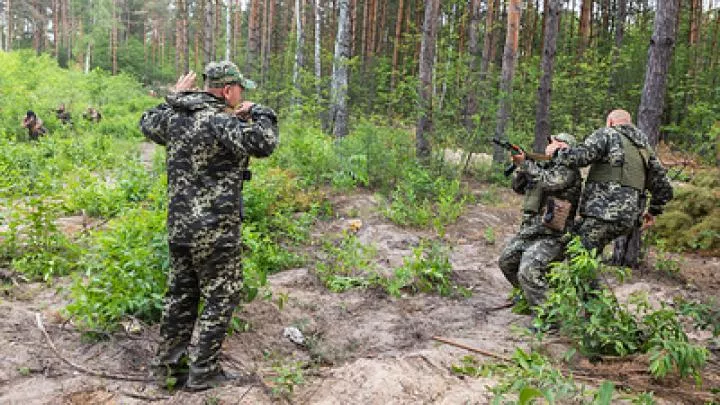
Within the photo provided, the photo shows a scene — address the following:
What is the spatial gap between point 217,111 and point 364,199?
5.87 m

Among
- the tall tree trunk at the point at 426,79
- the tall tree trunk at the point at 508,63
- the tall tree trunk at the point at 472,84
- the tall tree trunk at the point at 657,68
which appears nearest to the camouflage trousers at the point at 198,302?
the tall tree trunk at the point at 657,68

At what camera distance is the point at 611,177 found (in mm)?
4520

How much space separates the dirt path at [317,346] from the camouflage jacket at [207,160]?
3.36 feet

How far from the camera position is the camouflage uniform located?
4.48 m

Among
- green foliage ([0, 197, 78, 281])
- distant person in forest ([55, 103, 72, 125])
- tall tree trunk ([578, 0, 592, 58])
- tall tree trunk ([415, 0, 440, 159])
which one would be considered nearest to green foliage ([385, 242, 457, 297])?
green foliage ([0, 197, 78, 281])

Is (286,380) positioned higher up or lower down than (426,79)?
lower down

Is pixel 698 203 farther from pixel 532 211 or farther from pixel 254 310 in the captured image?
pixel 254 310

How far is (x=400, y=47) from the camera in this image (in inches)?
907

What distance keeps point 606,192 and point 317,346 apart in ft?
9.17

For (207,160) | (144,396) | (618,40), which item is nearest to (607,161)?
(207,160)

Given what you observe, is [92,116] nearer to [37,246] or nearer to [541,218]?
[37,246]

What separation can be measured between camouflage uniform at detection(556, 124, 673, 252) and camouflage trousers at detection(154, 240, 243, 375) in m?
2.97

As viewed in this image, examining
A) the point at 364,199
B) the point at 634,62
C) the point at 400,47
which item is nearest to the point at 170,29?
the point at 400,47

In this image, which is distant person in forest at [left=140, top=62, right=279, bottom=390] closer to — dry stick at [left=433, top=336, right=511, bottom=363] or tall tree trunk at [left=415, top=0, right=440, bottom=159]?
dry stick at [left=433, top=336, right=511, bottom=363]
